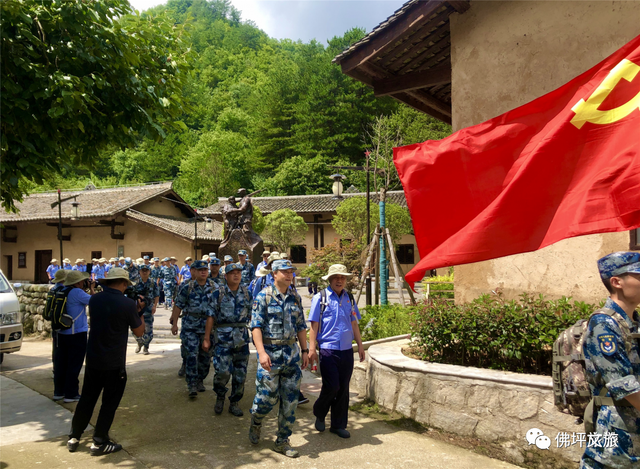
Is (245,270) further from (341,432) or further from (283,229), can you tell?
(283,229)

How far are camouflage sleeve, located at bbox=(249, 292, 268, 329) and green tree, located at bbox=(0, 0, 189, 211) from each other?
285 cm

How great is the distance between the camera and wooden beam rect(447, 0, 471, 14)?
23.3 feet

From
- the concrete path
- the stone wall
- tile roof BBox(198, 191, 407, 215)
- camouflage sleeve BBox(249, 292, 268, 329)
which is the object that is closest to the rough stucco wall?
the concrete path

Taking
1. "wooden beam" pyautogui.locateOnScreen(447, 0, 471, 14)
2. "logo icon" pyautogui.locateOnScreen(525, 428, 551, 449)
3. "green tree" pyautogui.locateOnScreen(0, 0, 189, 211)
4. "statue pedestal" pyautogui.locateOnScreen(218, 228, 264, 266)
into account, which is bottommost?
"logo icon" pyautogui.locateOnScreen(525, 428, 551, 449)

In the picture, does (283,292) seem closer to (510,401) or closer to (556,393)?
(510,401)

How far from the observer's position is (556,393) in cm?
290

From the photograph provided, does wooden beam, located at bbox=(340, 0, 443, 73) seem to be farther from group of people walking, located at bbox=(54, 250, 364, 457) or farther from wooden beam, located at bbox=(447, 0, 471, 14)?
group of people walking, located at bbox=(54, 250, 364, 457)

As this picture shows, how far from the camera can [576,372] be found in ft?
9.12

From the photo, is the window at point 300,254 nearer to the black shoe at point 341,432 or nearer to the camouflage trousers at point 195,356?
the camouflage trousers at point 195,356

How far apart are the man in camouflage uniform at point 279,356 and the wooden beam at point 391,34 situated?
445 centimetres

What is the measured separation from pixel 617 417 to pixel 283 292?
10.5ft

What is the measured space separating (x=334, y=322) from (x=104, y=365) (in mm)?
2374

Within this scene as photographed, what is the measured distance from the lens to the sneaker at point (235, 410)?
234 inches

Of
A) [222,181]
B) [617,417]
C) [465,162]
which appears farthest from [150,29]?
[222,181]
